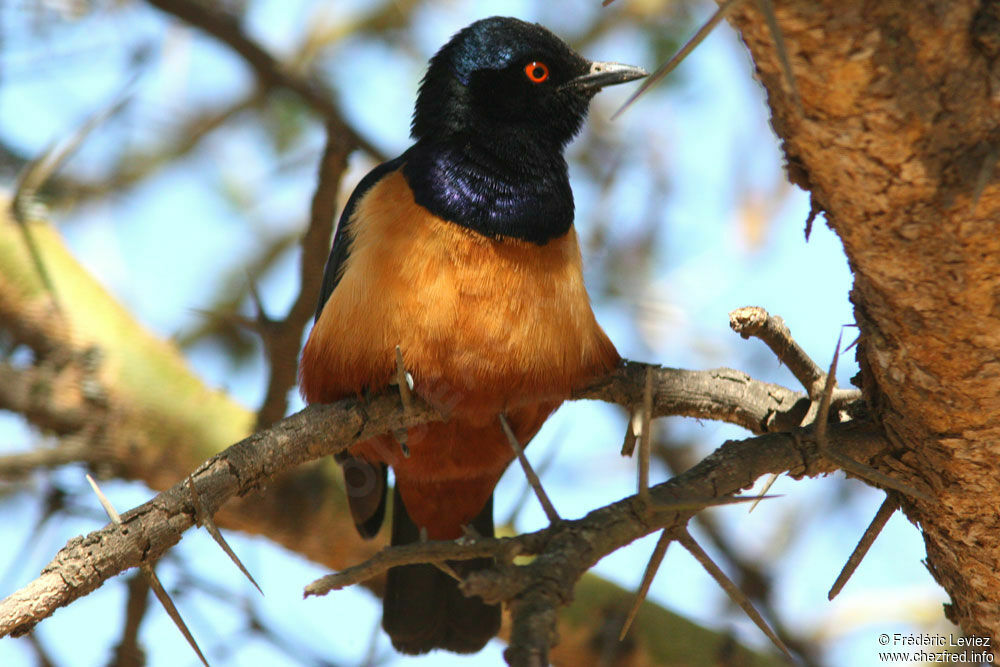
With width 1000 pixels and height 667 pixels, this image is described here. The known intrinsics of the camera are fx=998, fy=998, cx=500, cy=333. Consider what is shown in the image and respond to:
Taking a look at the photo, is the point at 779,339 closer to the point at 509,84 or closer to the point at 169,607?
the point at 169,607

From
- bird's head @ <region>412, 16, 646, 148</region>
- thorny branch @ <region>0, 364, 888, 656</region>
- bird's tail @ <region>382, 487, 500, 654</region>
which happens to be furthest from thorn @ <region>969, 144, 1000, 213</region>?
bird's tail @ <region>382, 487, 500, 654</region>

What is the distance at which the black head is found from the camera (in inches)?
157

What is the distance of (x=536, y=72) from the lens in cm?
465

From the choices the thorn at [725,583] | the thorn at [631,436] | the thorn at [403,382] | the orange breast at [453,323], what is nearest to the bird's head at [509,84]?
the orange breast at [453,323]

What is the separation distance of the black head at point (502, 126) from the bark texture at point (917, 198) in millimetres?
1669

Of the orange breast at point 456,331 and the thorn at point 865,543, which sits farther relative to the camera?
the orange breast at point 456,331

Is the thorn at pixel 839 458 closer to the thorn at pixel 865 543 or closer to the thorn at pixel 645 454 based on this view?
the thorn at pixel 865 543

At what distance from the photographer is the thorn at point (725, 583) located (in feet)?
7.33

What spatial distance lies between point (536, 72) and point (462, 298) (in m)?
1.48

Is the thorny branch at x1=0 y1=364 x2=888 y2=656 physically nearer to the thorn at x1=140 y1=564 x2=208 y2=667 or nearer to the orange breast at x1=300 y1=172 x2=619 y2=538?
the thorn at x1=140 y1=564 x2=208 y2=667

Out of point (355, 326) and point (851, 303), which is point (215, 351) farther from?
point (851, 303)

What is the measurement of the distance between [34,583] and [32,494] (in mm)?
3965

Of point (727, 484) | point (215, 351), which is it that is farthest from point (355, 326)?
point (215, 351)

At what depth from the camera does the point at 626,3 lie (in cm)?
752
